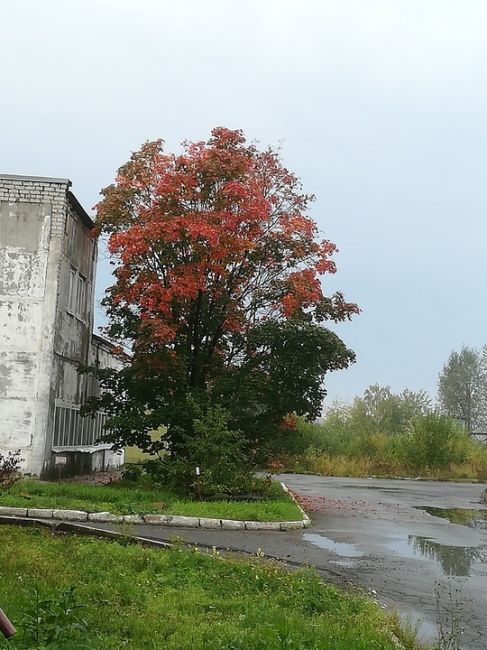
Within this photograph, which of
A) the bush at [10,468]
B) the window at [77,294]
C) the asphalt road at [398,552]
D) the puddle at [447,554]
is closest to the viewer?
the asphalt road at [398,552]

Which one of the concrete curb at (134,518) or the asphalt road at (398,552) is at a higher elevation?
the concrete curb at (134,518)

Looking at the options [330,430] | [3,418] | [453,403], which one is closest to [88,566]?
[3,418]

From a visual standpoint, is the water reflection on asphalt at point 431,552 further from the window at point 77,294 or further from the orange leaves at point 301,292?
the window at point 77,294

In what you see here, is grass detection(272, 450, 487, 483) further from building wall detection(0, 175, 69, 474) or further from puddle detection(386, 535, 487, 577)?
puddle detection(386, 535, 487, 577)

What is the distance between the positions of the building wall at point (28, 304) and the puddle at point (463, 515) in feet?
33.4

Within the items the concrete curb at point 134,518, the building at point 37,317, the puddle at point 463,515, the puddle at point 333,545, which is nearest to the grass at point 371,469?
the puddle at point 463,515

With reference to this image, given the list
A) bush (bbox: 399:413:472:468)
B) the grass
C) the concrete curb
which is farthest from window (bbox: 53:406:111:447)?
bush (bbox: 399:413:472:468)

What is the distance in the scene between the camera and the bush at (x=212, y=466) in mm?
16703

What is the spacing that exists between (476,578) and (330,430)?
32641mm

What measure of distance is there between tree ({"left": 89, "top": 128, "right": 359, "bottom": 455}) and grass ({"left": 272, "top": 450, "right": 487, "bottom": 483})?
55.8 feet

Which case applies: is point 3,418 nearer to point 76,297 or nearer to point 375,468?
point 76,297

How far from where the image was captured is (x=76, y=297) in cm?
2255

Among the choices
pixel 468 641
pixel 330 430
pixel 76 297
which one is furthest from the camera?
pixel 330 430

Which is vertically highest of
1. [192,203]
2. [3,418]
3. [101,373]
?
[192,203]
